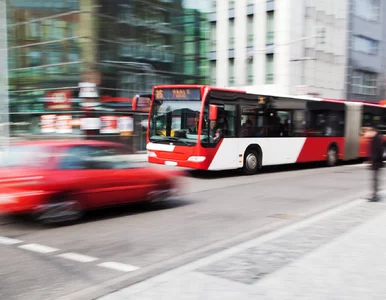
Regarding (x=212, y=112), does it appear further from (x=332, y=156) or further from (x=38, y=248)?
(x=332, y=156)

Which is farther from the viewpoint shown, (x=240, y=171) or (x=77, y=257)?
(x=240, y=171)

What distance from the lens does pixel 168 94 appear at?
1421cm

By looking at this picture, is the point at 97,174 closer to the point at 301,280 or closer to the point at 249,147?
the point at 301,280

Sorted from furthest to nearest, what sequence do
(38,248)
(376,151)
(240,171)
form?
(240,171), (376,151), (38,248)

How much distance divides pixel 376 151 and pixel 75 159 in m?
6.41

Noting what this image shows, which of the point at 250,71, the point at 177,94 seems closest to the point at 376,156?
the point at 177,94

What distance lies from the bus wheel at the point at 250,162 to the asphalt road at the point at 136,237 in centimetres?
321

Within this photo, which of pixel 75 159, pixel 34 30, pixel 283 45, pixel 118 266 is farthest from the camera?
pixel 283 45

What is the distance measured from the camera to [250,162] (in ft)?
49.8

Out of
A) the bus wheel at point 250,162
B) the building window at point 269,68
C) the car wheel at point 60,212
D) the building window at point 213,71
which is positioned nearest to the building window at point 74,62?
the bus wheel at point 250,162

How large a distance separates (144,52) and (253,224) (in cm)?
1824

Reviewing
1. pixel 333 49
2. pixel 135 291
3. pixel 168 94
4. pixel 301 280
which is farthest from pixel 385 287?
pixel 333 49

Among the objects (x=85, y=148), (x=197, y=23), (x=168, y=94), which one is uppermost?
(x=197, y=23)

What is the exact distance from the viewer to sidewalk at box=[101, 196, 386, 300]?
166 inches
